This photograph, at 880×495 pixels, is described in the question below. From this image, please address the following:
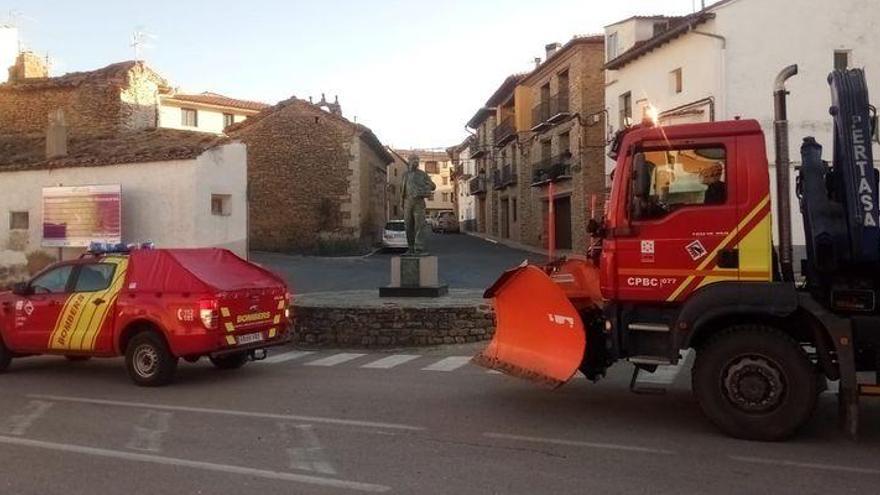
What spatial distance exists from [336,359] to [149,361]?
291 centimetres

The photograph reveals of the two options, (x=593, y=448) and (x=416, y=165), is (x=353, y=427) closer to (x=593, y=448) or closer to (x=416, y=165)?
(x=593, y=448)

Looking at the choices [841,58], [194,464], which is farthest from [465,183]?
[194,464]

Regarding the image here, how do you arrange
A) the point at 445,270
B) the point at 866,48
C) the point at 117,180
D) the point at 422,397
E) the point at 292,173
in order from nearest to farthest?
1. the point at 422,397
2. the point at 117,180
3. the point at 866,48
4. the point at 445,270
5. the point at 292,173

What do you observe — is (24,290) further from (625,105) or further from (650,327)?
(625,105)

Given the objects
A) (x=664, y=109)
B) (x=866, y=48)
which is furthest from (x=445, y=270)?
(x=866, y=48)

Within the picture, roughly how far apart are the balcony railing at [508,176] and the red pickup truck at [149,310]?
119 ft

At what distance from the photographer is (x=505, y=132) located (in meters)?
47.0

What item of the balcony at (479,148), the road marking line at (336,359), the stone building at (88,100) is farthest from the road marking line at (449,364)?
the balcony at (479,148)

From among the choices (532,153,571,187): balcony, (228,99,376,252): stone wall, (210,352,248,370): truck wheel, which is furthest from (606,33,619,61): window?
(210,352,248,370): truck wheel

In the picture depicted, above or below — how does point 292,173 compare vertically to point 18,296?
above

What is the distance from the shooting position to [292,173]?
3186cm

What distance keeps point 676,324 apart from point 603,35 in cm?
2869

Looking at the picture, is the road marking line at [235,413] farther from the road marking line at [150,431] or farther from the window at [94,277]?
the window at [94,277]

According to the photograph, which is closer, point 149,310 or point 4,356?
point 149,310
